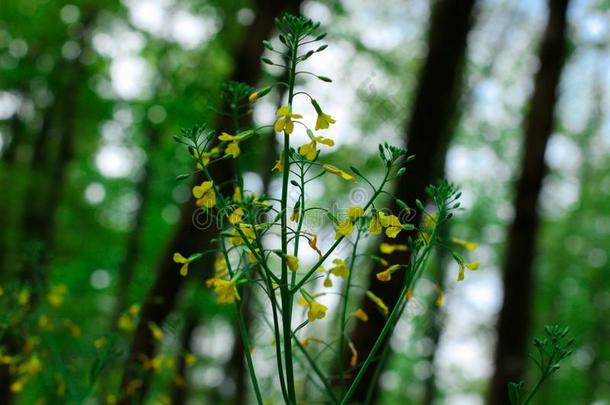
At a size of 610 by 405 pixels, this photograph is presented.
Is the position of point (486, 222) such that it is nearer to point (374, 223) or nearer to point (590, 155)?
point (590, 155)

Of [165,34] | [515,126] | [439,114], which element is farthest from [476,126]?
[439,114]

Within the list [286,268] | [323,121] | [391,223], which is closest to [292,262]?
[286,268]

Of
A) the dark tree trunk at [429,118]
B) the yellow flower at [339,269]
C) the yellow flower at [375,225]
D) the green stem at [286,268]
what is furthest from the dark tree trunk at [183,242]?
the yellow flower at [375,225]

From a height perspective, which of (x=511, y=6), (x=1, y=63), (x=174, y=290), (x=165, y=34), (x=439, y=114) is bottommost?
(x=174, y=290)

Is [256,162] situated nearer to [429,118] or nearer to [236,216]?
[429,118]

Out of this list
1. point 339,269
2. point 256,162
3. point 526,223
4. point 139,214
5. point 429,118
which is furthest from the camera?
point 139,214
